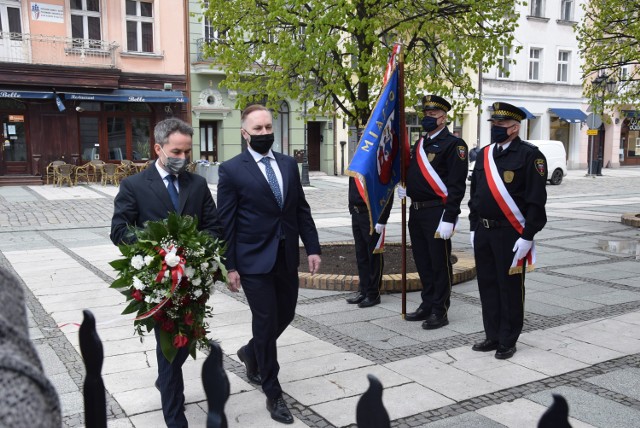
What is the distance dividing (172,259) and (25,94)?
2193 centimetres

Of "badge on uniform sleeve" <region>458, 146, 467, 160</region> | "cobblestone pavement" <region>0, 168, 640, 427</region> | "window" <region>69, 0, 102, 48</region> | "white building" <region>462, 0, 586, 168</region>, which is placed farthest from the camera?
"white building" <region>462, 0, 586, 168</region>

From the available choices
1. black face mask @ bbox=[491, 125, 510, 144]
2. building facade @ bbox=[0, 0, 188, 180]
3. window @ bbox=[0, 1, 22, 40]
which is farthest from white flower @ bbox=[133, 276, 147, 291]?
window @ bbox=[0, 1, 22, 40]

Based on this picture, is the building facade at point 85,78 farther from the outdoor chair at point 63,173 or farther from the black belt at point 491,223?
the black belt at point 491,223

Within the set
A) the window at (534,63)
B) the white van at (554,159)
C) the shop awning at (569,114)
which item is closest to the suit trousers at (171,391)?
the white van at (554,159)

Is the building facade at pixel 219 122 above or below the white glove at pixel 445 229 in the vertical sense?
above

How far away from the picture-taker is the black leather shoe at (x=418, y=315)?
6152 millimetres

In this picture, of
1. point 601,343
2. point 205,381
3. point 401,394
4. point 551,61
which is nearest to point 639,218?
point 601,343

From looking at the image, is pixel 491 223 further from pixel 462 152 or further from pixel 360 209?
pixel 360 209

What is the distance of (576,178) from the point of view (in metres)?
29.8

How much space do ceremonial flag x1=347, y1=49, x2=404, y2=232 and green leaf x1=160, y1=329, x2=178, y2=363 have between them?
2.70 metres

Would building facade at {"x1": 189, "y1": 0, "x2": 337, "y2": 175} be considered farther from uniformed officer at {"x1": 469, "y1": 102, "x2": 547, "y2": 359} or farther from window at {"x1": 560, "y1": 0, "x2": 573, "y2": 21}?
uniformed officer at {"x1": 469, "y1": 102, "x2": 547, "y2": 359}

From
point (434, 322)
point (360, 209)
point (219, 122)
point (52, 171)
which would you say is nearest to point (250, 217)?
point (434, 322)

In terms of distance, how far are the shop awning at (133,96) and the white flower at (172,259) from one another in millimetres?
22064

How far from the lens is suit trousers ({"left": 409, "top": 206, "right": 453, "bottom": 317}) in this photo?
19.2 ft
